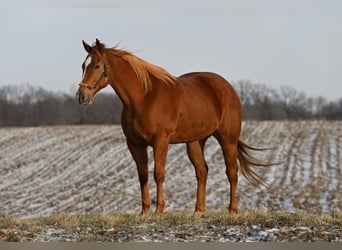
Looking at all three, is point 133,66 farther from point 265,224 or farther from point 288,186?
point 288,186

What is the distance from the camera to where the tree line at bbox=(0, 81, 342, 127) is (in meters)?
6.48

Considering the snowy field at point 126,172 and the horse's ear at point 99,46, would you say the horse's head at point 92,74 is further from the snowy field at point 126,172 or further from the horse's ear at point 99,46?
the snowy field at point 126,172

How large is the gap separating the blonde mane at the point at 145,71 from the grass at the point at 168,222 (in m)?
1.24

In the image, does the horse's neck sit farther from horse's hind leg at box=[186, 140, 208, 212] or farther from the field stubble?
the field stubble

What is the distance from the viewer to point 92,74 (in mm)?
4871

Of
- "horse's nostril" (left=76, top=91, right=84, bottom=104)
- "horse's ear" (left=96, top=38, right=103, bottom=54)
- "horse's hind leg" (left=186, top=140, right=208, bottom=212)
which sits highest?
"horse's ear" (left=96, top=38, right=103, bottom=54)

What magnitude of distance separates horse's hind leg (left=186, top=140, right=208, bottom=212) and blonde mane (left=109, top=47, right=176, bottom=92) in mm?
794

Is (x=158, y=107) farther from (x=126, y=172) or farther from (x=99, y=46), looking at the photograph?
(x=126, y=172)

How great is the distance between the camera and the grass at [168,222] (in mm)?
4934

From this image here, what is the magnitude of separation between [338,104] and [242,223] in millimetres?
2571

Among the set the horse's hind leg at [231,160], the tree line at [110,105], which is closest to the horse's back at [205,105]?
the horse's hind leg at [231,160]

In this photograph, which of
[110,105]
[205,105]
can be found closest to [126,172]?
[110,105]

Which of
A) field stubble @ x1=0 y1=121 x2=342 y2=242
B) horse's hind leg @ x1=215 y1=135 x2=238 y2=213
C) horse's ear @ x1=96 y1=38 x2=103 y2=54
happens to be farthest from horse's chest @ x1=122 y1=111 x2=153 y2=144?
field stubble @ x1=0 y1=121 x2=342 y2=242

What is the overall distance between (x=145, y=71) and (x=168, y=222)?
4.71 ft
